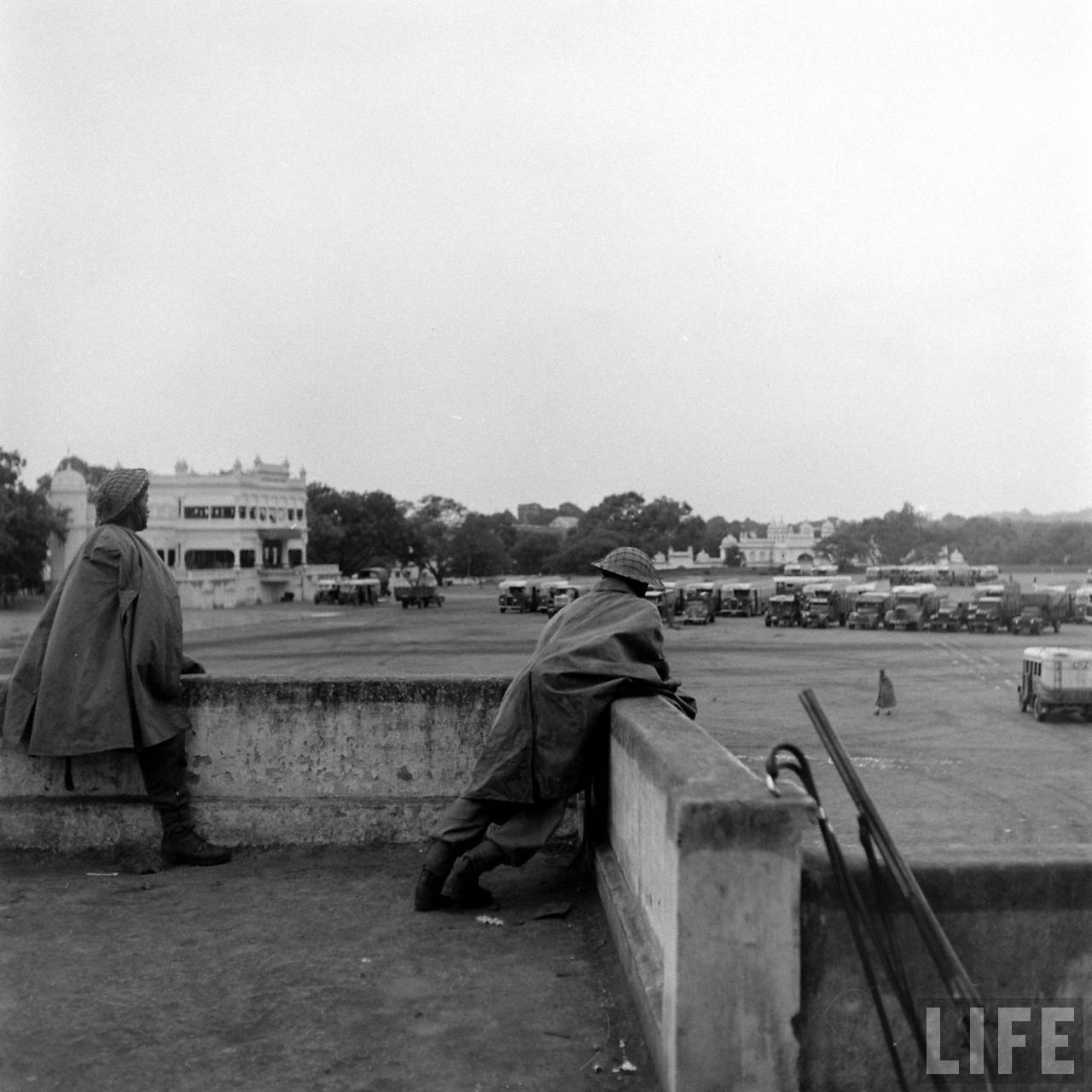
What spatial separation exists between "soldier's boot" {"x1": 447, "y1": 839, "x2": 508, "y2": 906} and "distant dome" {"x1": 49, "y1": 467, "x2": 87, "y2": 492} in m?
63.1

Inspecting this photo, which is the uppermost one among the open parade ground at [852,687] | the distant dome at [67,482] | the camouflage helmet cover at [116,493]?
the distant dome at [67,482]

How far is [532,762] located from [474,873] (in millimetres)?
505

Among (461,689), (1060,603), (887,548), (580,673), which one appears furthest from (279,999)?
(887,548)

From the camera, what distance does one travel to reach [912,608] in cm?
5809

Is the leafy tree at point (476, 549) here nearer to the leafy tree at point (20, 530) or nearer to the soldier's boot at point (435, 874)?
the leafy tree at point (20, 530)

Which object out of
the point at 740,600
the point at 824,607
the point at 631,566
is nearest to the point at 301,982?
the point at 631,566

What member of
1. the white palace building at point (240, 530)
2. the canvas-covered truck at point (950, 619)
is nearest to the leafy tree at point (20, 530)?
the white palace building at point (240, 530)

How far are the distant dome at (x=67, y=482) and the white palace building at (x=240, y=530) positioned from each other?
12.7 m

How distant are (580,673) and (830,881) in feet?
6.53

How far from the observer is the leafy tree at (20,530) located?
56688mm

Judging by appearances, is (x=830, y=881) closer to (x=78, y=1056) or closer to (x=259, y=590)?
(x=78, y=1056)

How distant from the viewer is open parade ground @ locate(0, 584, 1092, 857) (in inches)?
584

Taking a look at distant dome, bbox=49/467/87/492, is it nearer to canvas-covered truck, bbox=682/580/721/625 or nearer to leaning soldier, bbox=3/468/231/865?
canvas-covered truck, bbox=682/580/721/625

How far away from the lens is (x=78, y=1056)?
3539 millimetres
